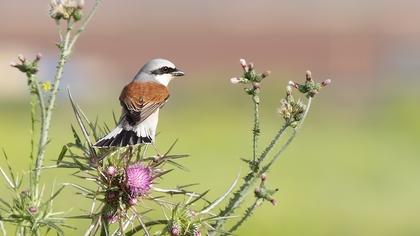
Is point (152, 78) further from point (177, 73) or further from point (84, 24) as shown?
point (84, 24)

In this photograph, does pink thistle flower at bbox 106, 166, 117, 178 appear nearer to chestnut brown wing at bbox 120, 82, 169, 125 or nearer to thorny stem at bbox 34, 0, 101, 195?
thorny stem at bbox 34, 0, 101, 195

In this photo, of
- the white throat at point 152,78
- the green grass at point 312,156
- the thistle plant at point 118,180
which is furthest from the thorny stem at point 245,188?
the green grass at point 312,156

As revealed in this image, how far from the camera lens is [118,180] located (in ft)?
10.1

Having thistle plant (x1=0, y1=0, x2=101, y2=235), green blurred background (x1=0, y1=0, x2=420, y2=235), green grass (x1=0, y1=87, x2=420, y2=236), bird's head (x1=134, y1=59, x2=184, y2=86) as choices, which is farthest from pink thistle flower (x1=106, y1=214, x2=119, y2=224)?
green grass (x1=0, y1=87, x2=420, y2=236)

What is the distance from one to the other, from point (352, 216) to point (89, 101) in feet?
52.3

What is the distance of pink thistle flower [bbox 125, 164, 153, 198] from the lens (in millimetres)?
3033

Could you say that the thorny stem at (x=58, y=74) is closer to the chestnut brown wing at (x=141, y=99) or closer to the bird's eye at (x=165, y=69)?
the chestnut brown wing at (x=141, y=99)

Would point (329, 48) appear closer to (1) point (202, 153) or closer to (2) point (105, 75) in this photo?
(2) point (105, 75)

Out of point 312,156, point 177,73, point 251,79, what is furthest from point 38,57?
point 312,156

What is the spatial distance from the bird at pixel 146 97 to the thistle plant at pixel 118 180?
30 centimetres

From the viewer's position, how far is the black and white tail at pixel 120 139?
10.2 feet

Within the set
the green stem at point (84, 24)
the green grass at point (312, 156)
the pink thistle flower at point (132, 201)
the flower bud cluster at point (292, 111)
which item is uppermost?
the green grass at point (312, 156)

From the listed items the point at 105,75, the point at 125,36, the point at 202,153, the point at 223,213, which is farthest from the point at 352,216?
the point at 125,36

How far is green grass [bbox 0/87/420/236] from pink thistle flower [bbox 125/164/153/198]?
13665mm
